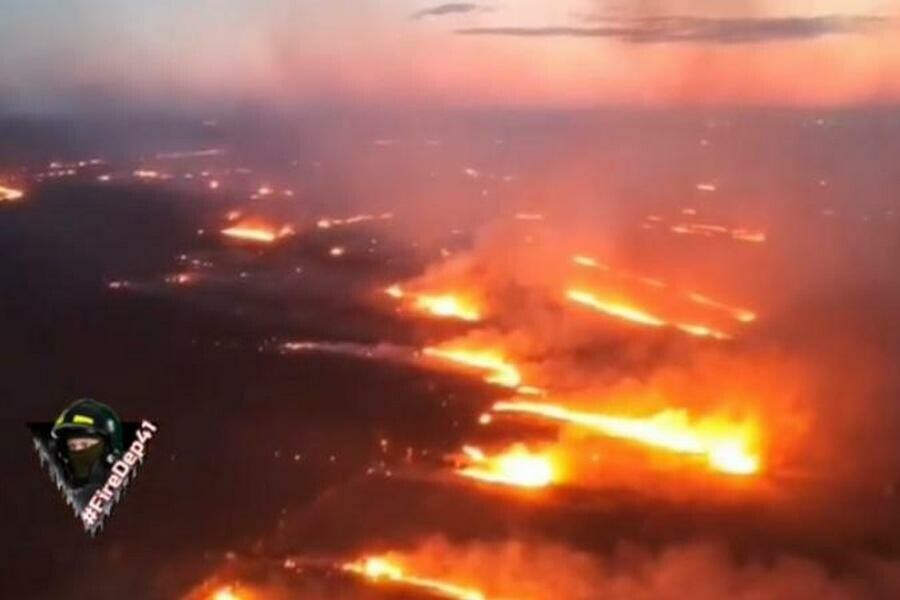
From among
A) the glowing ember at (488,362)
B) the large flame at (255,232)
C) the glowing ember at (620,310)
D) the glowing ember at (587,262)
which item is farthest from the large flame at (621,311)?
the large flame at (255,232)

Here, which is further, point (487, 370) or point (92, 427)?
point (487, 370)

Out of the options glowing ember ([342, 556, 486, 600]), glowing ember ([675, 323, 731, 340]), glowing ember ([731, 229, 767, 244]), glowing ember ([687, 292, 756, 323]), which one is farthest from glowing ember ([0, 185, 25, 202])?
glowing ember ([731, 229, 767, 244])

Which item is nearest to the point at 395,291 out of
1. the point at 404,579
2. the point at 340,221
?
the point at 340,221

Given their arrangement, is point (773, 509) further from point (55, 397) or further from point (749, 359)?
point (55, 397)

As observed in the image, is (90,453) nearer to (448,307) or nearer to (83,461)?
(83,461)

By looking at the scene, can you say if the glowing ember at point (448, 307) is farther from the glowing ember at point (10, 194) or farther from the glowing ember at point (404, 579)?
the glowing ember at point (404, 579)

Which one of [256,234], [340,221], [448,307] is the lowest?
[448,307]

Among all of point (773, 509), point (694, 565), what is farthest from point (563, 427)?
point (694, 565)
